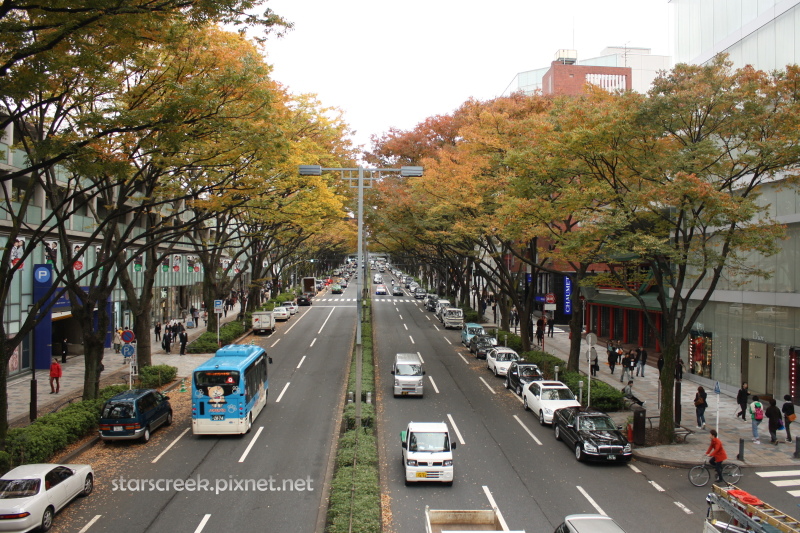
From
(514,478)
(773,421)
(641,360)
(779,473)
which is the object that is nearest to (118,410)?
(514,478)

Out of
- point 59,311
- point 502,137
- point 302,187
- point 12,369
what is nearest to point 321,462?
point 302,187

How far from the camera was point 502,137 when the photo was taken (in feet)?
92.5

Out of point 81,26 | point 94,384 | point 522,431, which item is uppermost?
point 81,26

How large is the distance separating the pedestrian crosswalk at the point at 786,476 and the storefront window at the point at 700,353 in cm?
1278

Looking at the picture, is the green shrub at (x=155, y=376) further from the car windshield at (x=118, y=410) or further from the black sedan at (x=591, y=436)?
the black sedan at (x=591, y=436)

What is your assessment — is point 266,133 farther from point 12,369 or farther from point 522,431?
point 12,369

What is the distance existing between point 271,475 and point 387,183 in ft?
109

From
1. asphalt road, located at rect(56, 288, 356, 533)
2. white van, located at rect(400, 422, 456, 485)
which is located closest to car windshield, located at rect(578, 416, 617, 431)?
white van, located at rect(400, 422, 456, 485)

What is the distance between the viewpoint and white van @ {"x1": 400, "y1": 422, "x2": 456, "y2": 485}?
1512cm

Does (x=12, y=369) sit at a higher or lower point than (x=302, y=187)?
lower

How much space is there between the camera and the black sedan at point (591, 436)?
672 inches

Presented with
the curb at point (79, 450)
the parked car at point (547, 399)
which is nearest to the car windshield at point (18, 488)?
the curb at point (79, 450)

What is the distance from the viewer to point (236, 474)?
16062mm

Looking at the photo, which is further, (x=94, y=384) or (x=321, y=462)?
(x=94, y=384)
